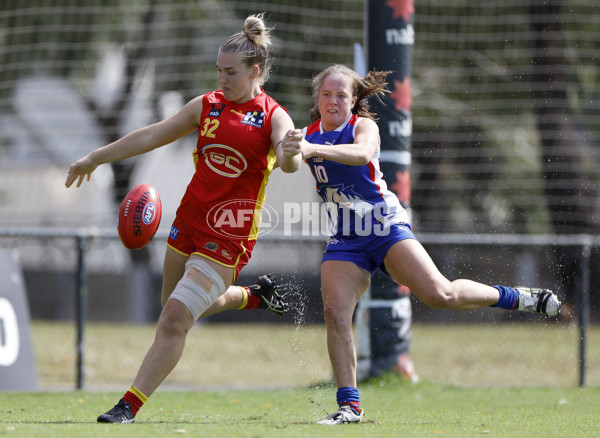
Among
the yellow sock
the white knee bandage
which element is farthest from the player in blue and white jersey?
the yellow sock

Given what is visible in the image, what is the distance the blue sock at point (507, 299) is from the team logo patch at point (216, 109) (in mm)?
1976

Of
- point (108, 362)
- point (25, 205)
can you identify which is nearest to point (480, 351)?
point (108, 362)

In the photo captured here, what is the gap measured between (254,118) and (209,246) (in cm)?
78

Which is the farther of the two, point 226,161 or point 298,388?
point 298,388

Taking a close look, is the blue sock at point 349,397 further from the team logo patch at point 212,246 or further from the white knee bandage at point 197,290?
the team logo patch at point 212,246

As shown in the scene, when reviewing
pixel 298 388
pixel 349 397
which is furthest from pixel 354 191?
pixel 298 388

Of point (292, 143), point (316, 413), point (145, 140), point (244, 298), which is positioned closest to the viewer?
point (292, 143)

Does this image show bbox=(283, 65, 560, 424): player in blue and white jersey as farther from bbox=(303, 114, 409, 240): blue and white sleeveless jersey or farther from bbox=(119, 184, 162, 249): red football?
bbox=(119, 184, 162, 249): red football

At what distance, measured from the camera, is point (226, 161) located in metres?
4.74

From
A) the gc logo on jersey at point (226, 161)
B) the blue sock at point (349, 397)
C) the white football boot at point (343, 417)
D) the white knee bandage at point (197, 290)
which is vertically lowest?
the white football boot at point (343, 417)

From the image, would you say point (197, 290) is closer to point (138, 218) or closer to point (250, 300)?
point (138, 218)

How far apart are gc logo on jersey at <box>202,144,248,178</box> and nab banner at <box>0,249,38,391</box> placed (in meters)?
3.35

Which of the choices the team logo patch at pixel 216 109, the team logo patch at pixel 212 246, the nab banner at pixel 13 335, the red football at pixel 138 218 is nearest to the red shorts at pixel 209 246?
the team logo patch at pixel 212 246

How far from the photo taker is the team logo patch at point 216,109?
4809mm
